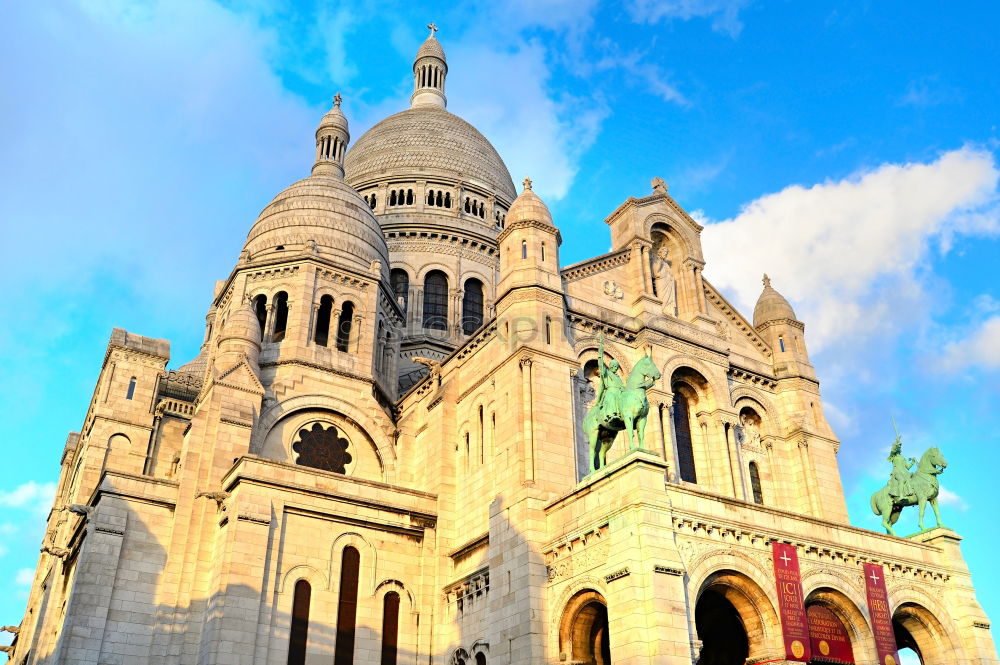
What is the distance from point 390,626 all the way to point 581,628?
8.18 m

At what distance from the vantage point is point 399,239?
5444cm

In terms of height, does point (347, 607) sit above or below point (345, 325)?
below

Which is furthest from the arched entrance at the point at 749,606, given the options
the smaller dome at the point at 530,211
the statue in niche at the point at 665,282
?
the smaller dome at the point at 530,211

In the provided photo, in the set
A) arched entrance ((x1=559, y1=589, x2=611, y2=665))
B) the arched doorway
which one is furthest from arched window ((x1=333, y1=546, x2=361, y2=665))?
the arched doorway

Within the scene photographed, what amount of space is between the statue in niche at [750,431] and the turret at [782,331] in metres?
2.91

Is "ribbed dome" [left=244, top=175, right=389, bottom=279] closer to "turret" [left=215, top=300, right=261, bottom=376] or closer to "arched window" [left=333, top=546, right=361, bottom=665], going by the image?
"turret" [left=215, top=300, right=261, bottom=376]

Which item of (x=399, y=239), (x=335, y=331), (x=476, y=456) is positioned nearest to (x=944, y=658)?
(x=476, y=456)

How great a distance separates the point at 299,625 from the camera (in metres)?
A: 27.8

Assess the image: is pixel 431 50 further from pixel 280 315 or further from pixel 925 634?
pixel 925 634

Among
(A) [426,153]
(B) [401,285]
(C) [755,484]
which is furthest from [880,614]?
(A) [426,153]

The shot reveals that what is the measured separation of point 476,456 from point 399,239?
26.2 m

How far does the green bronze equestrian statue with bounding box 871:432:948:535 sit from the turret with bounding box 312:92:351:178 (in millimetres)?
31049

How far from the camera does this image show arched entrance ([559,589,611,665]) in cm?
2403

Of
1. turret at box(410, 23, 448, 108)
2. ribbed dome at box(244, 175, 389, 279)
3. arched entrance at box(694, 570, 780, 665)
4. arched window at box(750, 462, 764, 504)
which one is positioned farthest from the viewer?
turret at box(410, 23, 448, 108)
